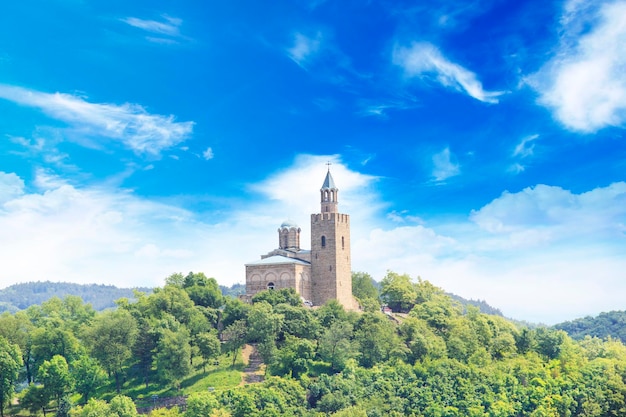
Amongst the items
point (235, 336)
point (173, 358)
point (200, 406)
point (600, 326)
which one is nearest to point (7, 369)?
point (173, 358)

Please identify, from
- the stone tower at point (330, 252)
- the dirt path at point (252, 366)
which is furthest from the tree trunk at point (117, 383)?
the stone tower at point (330, 252)

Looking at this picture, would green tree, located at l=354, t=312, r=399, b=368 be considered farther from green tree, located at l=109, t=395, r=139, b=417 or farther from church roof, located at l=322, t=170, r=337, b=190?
green tree, located at l=109, t=395, r=139, b=417

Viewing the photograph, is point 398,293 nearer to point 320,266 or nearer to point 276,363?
point 320,266

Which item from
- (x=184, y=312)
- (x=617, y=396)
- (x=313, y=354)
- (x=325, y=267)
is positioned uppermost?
(x=325, y=267)

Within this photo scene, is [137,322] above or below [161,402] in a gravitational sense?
above

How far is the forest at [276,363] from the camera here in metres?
38.6

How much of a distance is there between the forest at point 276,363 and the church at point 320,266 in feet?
8.58

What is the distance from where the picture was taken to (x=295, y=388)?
3997cm

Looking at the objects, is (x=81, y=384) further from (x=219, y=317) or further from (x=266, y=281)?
(x=266, y=281)

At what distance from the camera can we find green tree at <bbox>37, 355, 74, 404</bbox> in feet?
124

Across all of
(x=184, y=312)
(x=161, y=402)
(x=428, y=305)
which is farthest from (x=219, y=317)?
(x=428, y=305)

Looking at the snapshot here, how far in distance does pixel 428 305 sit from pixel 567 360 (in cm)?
1079

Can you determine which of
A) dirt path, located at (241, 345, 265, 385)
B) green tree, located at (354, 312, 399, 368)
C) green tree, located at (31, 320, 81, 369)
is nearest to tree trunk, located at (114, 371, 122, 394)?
green tree, located at (31, 320, 81, 369)

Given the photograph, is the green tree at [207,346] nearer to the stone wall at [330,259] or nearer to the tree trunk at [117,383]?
the tree trunk at [117,383]
